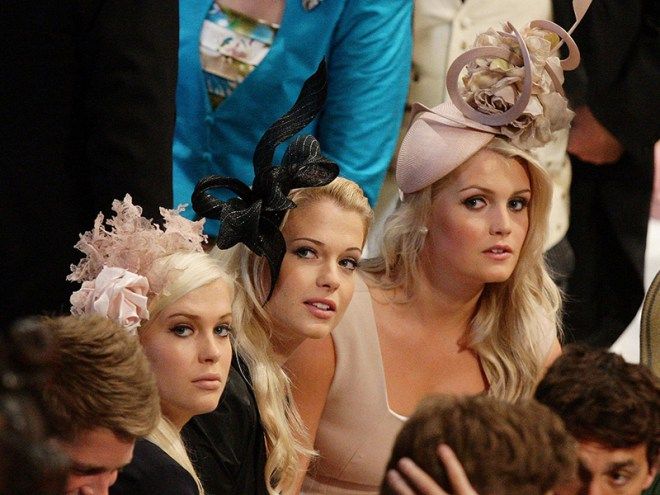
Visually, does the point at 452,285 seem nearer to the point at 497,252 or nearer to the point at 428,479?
the point at 497,252

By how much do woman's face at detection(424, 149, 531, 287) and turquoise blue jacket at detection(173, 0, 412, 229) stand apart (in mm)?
578

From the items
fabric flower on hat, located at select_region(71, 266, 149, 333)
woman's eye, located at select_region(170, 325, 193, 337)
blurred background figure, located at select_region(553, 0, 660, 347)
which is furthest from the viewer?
Result: blurred background figure, located at select_region(553, 0, 660, 347)

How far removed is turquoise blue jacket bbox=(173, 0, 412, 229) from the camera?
346cm

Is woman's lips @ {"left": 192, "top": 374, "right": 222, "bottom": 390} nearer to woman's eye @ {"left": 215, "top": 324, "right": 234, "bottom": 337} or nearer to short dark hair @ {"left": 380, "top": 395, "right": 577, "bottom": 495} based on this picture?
woman's eye @ {"left": 215, "top": 324, "right": 234, "bottom": 337}

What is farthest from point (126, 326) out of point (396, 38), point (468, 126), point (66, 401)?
point (396, 38)

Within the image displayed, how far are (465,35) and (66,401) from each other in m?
2.08

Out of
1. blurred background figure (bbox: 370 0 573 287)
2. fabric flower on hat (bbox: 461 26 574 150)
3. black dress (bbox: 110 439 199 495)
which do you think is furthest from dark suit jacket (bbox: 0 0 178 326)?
blurred background figure (bbox: 370 0 573 287)

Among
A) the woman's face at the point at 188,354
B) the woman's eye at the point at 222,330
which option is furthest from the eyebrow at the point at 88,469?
the woman's eye at the point at 222,330

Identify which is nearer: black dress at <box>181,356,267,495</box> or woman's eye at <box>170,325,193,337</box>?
woman's eye at <box>170,325,193,337</box>

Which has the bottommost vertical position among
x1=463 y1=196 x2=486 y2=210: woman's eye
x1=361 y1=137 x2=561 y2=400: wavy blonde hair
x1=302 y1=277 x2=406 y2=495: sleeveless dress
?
x1=302 y1=277 x2=406 y2=495: sleeveless dress

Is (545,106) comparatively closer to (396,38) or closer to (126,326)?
(396,38)

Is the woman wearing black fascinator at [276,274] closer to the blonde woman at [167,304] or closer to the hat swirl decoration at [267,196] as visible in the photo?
the hat swirl decoration at [267,196]

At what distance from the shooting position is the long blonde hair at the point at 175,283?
2385mm

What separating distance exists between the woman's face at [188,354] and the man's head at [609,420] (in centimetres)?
59
